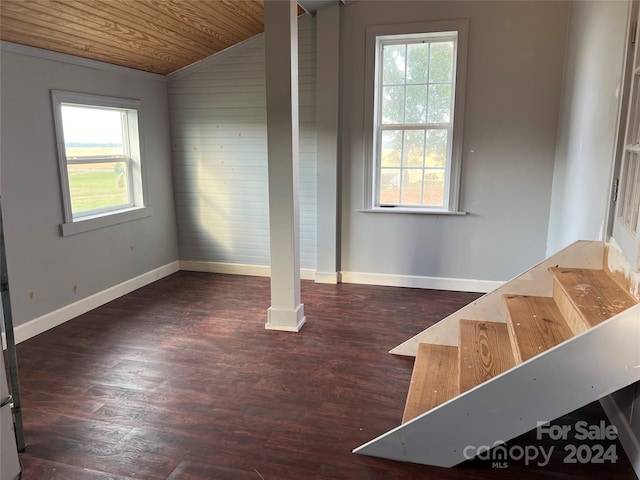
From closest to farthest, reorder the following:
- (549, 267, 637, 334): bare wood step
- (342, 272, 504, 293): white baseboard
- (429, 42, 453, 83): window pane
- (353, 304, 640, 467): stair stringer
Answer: (353, 304, 640, 467): stair stringer < (549, 267, 637, 334): bare wood step < (429, 42, 453, 83): window pane < (342, 272, 504, 293): white baseboard

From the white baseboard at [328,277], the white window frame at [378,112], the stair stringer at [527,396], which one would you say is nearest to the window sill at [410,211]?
the white window frame at [378,112]

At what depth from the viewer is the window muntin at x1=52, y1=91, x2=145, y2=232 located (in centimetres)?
373

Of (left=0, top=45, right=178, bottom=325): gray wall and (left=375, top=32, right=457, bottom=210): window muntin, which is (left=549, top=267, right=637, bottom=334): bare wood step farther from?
(left=0, top=45, right=178, bottom=325): gray wall

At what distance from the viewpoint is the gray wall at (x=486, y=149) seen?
394 centimetres

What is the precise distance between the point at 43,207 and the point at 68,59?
1218 millimetres

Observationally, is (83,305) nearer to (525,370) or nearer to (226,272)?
(226,272)

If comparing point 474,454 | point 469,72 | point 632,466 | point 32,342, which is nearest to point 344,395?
point 474,454

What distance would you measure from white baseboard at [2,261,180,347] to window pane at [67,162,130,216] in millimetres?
775

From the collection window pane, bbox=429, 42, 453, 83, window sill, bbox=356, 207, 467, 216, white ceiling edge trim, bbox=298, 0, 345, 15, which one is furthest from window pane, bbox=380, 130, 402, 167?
white ceiling edge trim, bbox=298, 0, 345, 15

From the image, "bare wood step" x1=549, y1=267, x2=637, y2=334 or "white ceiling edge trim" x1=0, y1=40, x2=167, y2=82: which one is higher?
"white ceiling edge trim" x1=0, y1=40, x2=167, y2=82

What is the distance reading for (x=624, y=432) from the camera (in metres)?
2.12

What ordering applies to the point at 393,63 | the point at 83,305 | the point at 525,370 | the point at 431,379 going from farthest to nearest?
the point at 393,63 < the point at 83,305 < the point at 431,379 < the point at 525,370

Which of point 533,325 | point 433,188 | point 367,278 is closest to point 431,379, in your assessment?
point 533,325

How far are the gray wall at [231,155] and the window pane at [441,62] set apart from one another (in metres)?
1.16
